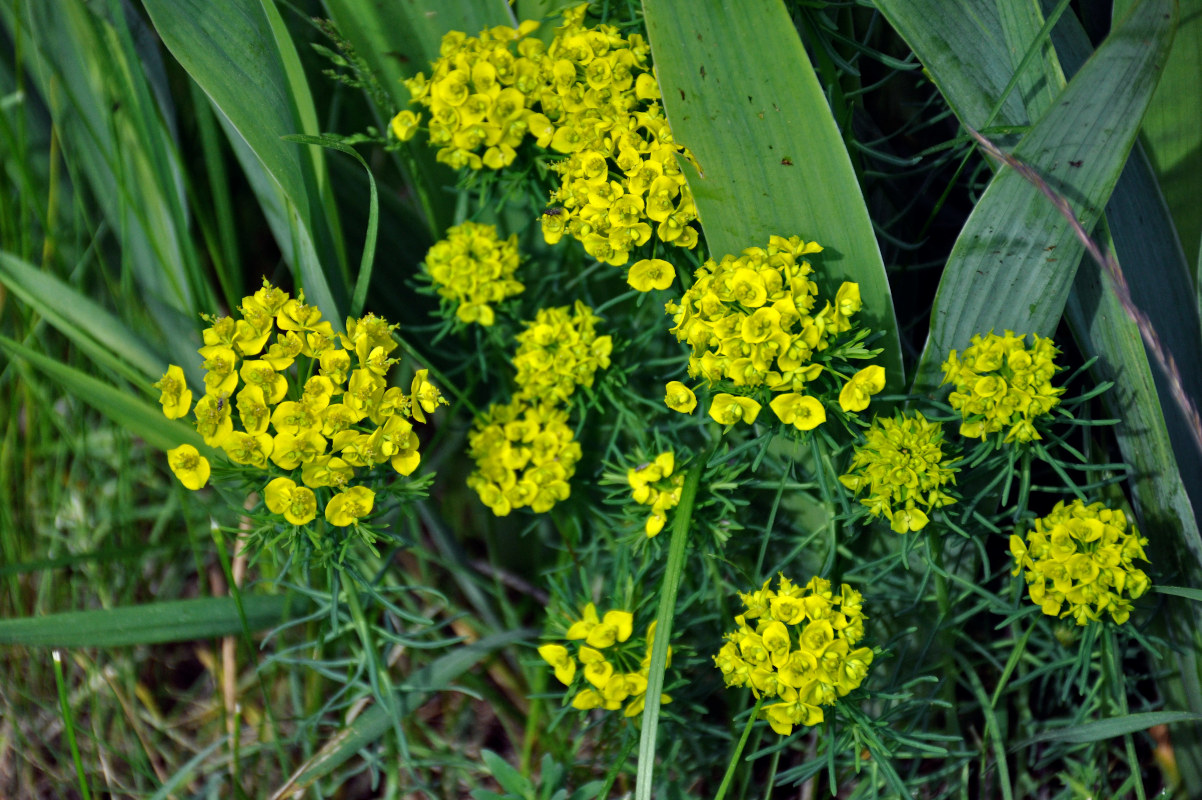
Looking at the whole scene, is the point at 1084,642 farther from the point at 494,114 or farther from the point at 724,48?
the point at 494,114

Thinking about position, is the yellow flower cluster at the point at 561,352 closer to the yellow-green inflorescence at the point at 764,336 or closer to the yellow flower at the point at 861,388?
the yellow-green inflorescence at the point at 764,336

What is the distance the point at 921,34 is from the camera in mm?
1017

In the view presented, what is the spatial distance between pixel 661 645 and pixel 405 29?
98 cm

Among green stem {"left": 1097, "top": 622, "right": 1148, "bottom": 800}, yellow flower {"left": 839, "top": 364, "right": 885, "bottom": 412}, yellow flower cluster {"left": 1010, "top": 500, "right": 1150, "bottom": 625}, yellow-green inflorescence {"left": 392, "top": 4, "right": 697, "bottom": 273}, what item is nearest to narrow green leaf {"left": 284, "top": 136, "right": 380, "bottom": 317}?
yellow-green inflorescence {"left": 392, "top": 4, "right": 697, "bottom": 273}

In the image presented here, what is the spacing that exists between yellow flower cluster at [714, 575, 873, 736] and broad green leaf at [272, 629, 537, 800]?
0.44 m

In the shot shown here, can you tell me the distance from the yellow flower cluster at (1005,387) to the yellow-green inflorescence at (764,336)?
118 millimetres

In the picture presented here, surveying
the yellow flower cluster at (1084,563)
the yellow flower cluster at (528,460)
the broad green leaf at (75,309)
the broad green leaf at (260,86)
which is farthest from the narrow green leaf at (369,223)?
the yellow flower cluster at (1084,563)

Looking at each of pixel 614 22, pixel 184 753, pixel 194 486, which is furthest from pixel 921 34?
pixel 184 753

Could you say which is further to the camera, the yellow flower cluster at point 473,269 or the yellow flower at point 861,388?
the yellow flower cluster at point 473,269

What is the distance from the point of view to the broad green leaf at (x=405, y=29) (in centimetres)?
127

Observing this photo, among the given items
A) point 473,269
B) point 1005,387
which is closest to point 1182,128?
point 1005,387

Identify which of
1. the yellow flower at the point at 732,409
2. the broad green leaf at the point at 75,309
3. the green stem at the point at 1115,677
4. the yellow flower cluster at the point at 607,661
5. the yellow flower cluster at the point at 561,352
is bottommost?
the green stem at the point at 1115,677

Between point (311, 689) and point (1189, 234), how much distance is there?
1.51 m

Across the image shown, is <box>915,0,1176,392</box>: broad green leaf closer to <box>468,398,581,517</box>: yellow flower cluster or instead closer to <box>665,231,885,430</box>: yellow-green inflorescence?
<box>665,231,885,430</box>: yellow-green inflorescence
